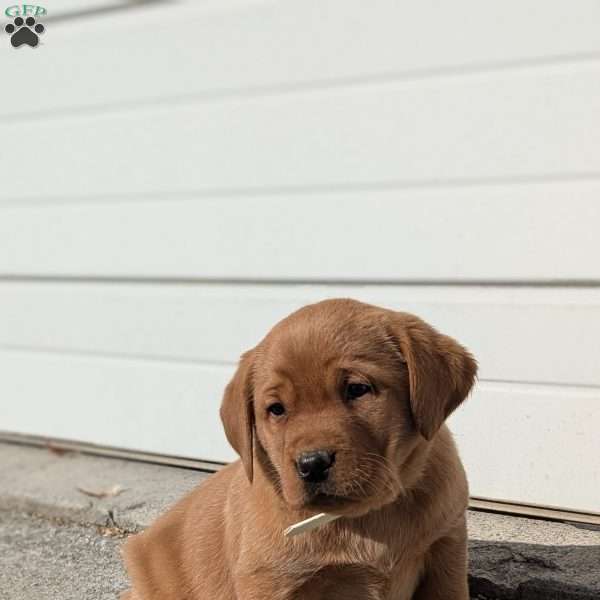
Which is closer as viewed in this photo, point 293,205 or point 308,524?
point 308,524

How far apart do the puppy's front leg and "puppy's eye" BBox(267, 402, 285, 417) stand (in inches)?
27.1

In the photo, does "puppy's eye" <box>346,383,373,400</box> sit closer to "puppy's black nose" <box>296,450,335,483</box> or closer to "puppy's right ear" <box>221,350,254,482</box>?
"puppy's black nose" <box>296,450,335,483</box>

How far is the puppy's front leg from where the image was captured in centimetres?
321

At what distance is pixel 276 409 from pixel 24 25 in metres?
3.41

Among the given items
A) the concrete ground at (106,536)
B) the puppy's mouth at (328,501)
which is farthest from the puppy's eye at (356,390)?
the concrete ground at (106,536)

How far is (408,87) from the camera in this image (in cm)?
427

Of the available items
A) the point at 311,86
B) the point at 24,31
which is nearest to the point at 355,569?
the point at 311,86

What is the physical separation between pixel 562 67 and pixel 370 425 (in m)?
1.84

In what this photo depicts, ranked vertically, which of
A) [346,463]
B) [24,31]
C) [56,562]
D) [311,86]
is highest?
[24,31]

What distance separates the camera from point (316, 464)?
2.75 metres

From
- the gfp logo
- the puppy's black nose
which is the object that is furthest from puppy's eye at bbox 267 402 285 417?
the gfp logo

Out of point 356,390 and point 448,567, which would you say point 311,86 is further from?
point 448,567

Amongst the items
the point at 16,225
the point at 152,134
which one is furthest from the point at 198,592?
the point at 16,225

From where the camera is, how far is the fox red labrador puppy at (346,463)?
285 cm
